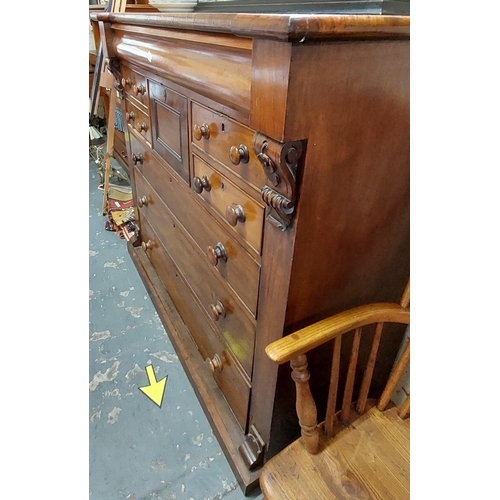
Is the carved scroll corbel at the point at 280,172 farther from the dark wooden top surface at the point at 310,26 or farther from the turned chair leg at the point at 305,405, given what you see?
the turned chair leg at the point at 305,405

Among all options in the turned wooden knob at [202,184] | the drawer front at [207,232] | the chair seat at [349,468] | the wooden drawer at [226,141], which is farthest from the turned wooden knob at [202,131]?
the chair seat at [349,468]

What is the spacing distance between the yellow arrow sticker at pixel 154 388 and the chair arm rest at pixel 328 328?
0.95m

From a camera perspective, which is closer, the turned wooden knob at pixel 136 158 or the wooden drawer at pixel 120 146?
the turned wooden knob at pixel 136 158

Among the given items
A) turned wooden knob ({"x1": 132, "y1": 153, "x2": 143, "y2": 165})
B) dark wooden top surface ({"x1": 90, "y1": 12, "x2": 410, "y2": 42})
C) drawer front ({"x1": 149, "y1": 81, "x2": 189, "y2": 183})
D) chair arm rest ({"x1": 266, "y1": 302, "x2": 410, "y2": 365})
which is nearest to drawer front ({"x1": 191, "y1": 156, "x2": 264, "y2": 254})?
drawer front ({"x1": 149, "y1": 81, "x2": 189, "y2": 183})

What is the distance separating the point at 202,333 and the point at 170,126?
78 cm

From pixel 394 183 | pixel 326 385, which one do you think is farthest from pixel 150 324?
pixel 394 183

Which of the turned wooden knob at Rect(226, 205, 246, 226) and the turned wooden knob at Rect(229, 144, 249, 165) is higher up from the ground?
the turned wooden knob at Rect(229, 144, 249, 165)

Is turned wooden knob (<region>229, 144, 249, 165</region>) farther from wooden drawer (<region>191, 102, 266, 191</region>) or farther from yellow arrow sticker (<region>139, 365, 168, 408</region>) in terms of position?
yellow arrow sticker (<region>139, 365, 168, 408</region>)

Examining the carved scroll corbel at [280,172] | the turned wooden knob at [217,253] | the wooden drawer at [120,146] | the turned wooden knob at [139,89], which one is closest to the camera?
the carved scroll corbel at [280,172]

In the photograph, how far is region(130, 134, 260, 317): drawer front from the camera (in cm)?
91

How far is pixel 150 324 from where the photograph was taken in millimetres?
1799

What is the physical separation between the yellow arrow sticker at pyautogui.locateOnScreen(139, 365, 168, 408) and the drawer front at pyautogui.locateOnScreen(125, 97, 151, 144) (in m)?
0.99

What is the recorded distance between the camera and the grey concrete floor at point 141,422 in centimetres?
118

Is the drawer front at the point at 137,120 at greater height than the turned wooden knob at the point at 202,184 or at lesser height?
greater
